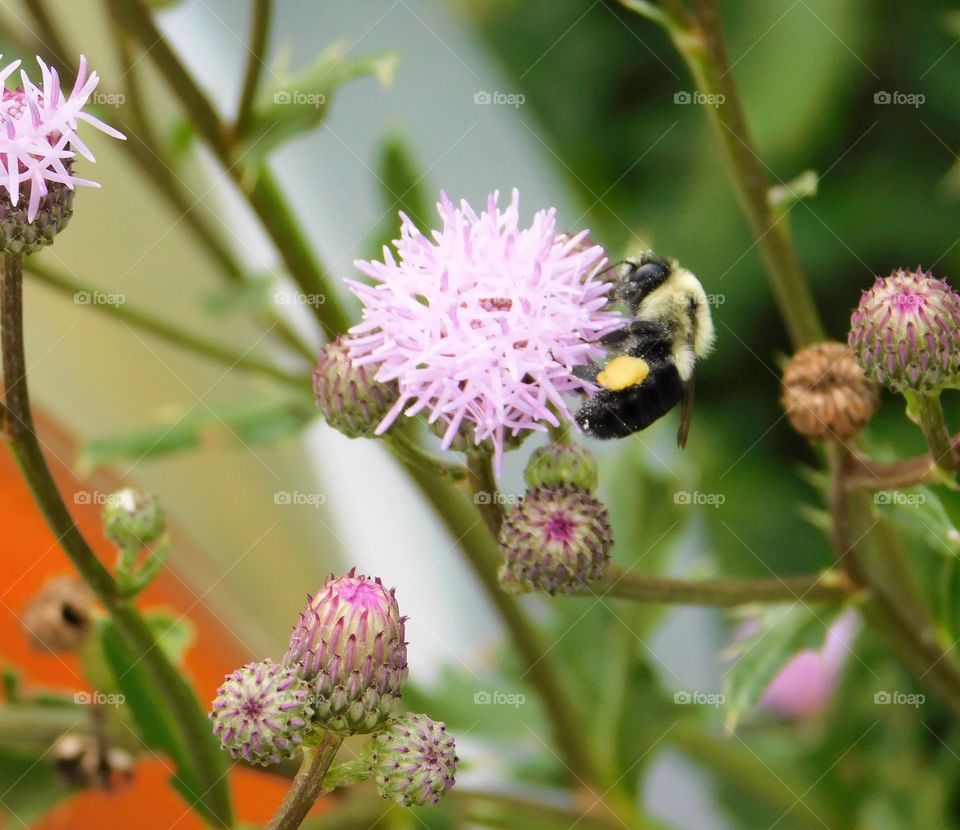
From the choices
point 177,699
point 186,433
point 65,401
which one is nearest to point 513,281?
point 177,699

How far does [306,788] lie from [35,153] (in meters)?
0.62

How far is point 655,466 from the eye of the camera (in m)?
2.25

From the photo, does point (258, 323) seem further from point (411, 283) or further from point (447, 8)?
point (447, 8)

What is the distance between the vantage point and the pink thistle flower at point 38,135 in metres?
1.04

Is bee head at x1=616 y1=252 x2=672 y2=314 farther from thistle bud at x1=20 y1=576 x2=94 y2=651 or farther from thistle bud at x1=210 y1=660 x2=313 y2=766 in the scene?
thistle bud at x1=20 y1=576 x2=94 y2=651

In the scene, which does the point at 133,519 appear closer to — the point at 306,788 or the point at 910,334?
the point at 306,788

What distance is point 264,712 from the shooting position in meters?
0.98

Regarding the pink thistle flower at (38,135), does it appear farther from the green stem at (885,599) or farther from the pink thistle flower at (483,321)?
the green stem at (885,599)

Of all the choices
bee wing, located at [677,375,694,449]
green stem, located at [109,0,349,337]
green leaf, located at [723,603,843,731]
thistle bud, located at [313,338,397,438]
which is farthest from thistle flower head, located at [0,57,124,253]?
green leaf, located at [723,603,843,731]

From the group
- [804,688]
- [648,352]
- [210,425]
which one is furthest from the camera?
[804,688]

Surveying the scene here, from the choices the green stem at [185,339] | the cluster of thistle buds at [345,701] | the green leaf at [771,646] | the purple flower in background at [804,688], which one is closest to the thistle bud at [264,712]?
the cluster of thistle buds at [345,701]

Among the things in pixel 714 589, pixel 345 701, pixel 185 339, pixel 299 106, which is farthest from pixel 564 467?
pixel 185 339

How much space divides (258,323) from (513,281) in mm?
1110

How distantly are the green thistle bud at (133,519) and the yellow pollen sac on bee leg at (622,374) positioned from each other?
0.53 m
